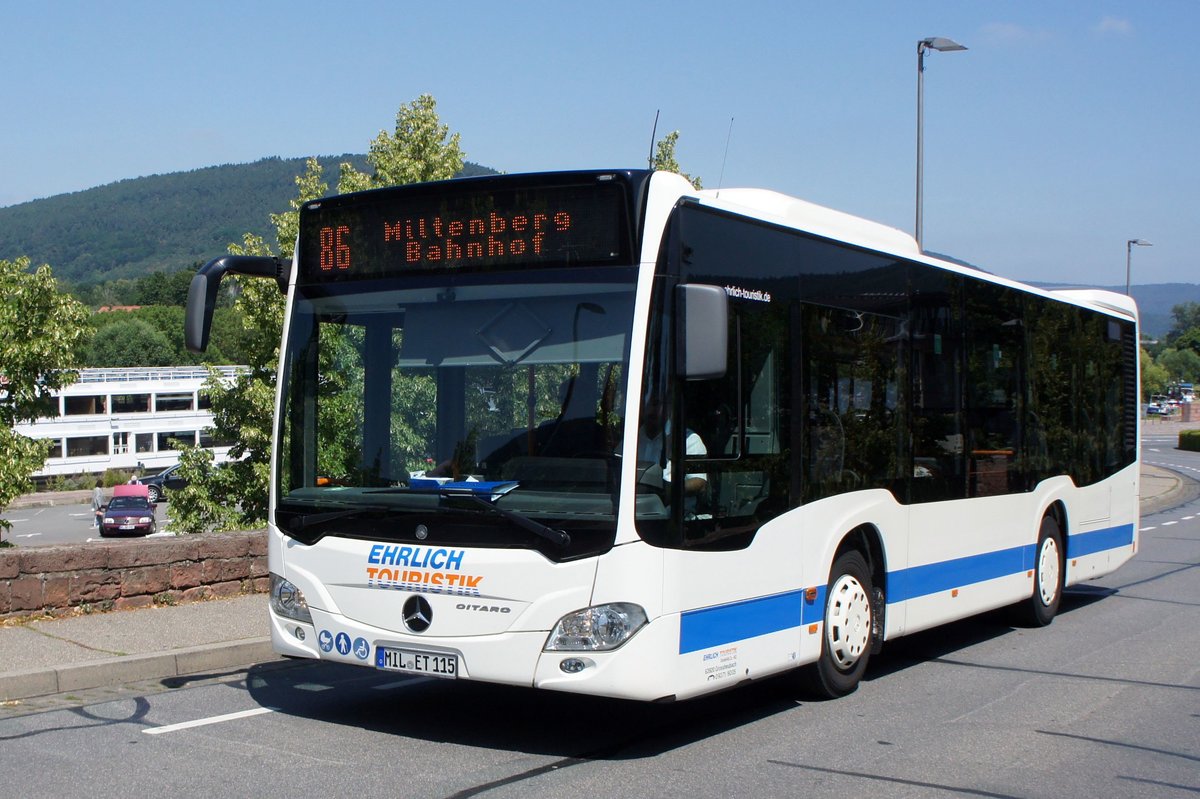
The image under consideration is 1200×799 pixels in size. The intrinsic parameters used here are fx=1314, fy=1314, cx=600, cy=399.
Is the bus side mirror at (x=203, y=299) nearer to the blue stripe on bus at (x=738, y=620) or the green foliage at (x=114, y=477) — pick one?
the blue stripe on bus at (x=738, y=620)

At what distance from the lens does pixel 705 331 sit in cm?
635

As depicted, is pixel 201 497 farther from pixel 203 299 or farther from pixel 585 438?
pixel 585 438

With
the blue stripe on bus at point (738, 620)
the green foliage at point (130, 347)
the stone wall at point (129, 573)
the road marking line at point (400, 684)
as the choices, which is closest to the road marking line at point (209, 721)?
the road marking line at point (400, 684)

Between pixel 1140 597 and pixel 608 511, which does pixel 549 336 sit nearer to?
pixel 608 511

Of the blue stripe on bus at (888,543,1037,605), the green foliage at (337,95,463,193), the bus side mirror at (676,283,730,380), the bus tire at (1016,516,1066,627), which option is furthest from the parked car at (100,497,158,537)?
the bus side mirror at (676,283,730,380)

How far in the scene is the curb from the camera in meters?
8.31

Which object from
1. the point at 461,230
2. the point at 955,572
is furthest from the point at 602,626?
the point at 955,572

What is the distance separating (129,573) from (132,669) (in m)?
2.36

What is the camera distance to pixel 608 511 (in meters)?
6.34

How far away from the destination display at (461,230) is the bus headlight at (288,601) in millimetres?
1742

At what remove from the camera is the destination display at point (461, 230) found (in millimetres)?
6676

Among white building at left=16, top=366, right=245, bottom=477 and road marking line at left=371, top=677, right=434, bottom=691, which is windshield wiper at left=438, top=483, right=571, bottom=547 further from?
white building at left=16, top=366, right=245, bottom=477

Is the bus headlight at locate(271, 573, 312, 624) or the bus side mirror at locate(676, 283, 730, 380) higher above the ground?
the bus side mirror at locate(676, 283, 730, 380)

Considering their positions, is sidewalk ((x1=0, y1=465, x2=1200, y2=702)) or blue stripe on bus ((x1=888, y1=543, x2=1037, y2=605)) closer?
sidewalk ((x1=0, y1=465, x2=1200, y2=702))
